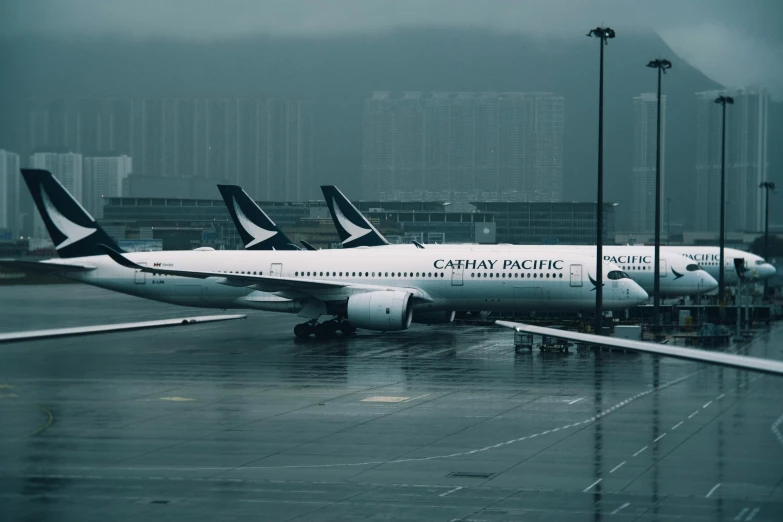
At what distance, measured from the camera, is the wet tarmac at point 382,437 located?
19203 mm

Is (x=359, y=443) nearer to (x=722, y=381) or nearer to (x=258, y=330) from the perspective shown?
(x=722, y=381)

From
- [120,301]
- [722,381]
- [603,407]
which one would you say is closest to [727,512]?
[603,407]

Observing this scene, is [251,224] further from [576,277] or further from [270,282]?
[576,277]

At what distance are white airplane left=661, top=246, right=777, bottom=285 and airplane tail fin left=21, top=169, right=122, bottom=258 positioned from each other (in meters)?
38.8

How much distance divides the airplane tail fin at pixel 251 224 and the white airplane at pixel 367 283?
36778mm

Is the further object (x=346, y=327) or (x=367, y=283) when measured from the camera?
(x=367, y=283)

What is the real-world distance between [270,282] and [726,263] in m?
46.7

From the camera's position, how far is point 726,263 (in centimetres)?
8444

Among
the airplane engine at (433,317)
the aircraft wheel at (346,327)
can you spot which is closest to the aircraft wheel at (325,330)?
the aircraft wheel at (346,327)

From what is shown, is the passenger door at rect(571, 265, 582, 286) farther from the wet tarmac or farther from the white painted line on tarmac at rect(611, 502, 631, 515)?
the white painted line on tarmac at rect(611, 502, 631, 515)

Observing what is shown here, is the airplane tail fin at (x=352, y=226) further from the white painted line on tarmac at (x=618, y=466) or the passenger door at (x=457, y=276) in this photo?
the white painted line on tarmac at (x=618, y=466)

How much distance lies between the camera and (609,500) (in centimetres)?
1936

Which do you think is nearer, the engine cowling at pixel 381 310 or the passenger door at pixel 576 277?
the engine cowling at pixel 381 310

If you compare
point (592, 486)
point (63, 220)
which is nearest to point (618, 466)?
point (592, 486)
